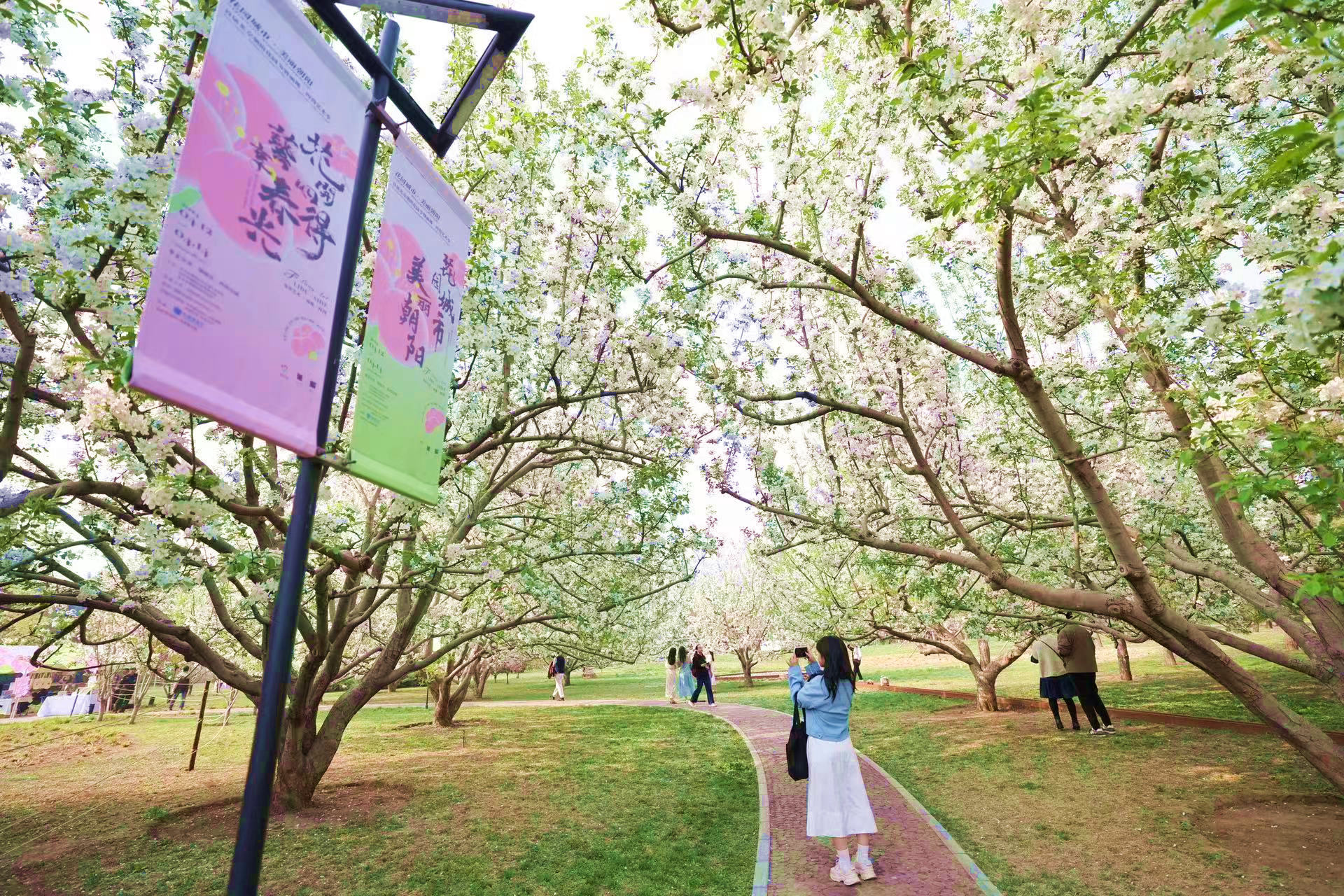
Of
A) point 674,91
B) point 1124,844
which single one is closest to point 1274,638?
point 1124,844

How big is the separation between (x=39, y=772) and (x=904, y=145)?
17810 mm

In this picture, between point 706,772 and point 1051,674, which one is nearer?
point 706,772

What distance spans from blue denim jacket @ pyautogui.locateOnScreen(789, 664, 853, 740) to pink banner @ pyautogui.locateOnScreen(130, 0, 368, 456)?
5.17 m

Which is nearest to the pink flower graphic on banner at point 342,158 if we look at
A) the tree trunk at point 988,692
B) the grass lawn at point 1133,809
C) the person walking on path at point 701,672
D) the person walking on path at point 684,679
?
the grass lawn at point 1133,809

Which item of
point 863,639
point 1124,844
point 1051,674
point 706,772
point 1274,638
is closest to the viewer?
point 1124,844

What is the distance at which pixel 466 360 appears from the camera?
7.20m

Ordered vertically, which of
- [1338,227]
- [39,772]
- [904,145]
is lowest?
[39,772]

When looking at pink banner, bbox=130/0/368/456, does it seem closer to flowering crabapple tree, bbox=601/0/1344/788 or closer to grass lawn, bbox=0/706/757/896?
flowering crabapple tree, bbox=601/0/1344/788

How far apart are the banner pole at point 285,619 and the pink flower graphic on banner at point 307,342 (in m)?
0.09

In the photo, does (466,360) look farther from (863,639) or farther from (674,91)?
(863,639)

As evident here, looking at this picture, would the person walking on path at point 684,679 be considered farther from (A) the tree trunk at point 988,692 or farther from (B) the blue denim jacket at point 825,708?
(B) the blue denim jacket at point 825,708

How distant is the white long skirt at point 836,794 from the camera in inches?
231

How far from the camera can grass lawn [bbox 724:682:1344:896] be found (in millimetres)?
5508

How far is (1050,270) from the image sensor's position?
695cm
